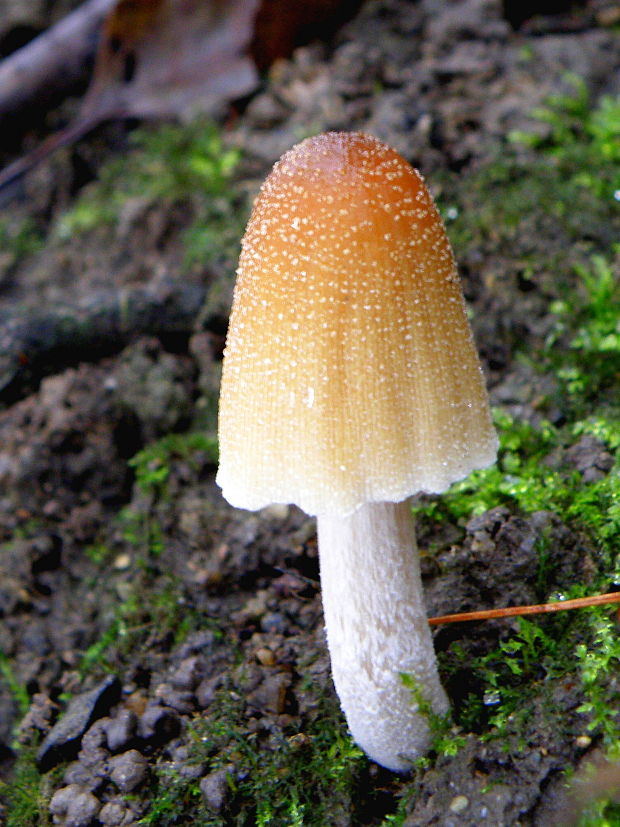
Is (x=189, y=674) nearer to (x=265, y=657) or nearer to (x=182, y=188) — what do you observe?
(x=265, y=657)

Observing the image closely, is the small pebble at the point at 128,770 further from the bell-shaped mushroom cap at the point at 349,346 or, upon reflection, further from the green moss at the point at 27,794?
the bell-shaped mushroom cap at the point at 349,346

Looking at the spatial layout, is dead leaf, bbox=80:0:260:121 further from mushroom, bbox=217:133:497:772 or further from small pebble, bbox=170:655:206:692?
small pebble, bbox=170:655:206:692

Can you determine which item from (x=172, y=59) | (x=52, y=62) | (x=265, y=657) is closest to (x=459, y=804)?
(x=265, y=657)

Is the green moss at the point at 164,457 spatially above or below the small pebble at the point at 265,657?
above

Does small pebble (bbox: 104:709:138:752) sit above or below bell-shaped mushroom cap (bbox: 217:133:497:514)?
below

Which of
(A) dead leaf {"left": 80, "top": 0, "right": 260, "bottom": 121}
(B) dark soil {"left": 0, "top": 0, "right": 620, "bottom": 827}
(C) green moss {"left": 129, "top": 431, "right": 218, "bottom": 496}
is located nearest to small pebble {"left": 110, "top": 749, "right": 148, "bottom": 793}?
(B) dark soil {"left": 0, "top": 0, "right": 620, "bottom": 827}

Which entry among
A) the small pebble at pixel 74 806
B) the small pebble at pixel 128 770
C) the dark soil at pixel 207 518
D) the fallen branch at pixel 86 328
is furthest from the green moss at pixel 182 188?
the small pebble at pixel 74 806
